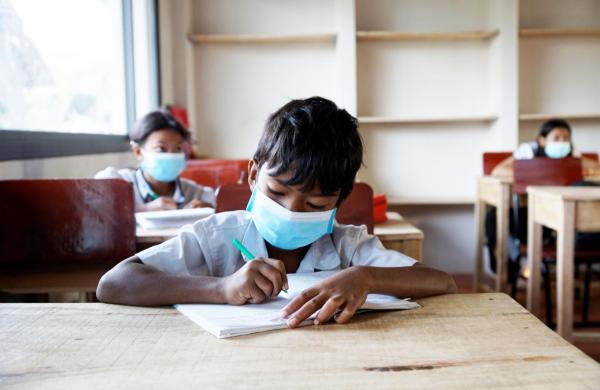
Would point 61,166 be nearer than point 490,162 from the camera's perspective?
Yes

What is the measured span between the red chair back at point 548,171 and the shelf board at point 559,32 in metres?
1.53

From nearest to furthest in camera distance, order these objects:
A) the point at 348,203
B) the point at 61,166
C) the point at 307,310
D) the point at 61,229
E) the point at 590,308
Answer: the point at 307,310 < the point at 61,229 < the point at 348,203 < the point at 61,166 < the point at 590,308

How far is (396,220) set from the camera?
2527mm

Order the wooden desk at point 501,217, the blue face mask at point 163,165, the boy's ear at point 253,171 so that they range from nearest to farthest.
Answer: the boy's ear at point 253,171, the blue face mask at point 163,165, the wooden desk at point 501,217

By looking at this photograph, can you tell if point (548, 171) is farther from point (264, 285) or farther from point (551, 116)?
point (264, 285)

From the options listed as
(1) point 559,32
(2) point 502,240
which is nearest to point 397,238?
(2) point 502,240

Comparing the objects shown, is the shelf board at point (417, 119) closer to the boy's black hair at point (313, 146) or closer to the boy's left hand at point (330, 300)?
the boy's black hair at point (313, 146)

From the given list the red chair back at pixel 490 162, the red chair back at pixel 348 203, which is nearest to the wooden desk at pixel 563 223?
the red chair back at pixel 348 203

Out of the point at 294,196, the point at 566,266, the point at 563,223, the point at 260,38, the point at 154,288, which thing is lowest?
the point at 566,266

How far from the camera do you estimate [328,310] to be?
2.79 ft

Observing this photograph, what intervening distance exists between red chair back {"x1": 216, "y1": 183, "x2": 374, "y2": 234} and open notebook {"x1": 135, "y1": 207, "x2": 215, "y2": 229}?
0.34 feet

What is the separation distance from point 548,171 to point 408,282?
2438 millimetres

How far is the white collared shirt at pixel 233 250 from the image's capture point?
113 cm

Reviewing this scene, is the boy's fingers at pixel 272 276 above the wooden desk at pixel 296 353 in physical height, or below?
Answer: above
